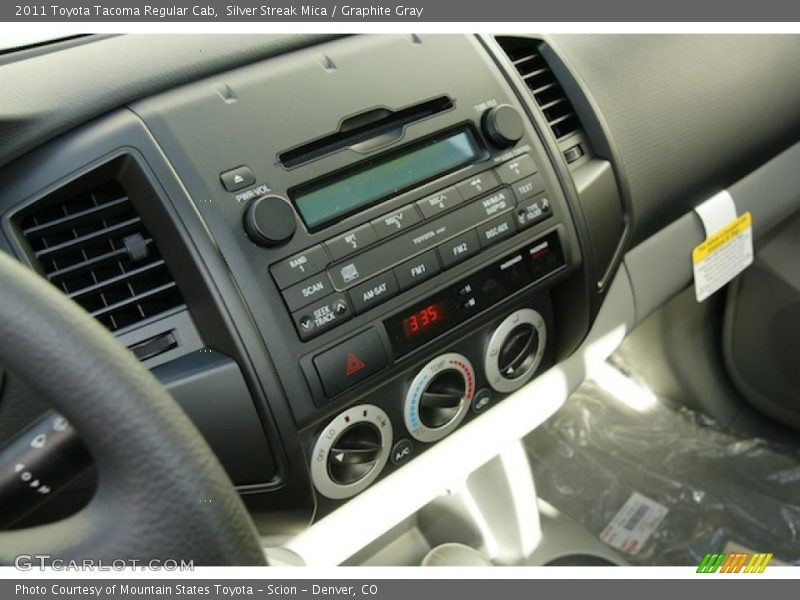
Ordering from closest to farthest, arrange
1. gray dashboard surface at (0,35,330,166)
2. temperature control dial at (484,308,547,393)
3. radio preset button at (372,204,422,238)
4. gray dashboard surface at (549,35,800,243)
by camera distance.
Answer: gray dashboard surface at (0,35,330,166) < radio preset button at (372,204,422,238) < temperature control dial at (484,308,547,393) < gray dashboard surface at (549,35,800,243)

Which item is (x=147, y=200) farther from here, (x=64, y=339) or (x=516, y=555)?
(x=516, y=555)

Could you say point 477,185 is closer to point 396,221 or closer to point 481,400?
point 396,221

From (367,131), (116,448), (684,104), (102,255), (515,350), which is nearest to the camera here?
(116,448)

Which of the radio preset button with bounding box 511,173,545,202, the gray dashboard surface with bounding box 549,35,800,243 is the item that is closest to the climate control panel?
the radio preset button with bounding box 511,173,545,202

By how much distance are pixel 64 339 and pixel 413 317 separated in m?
0.36

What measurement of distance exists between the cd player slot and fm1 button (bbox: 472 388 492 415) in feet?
0.88

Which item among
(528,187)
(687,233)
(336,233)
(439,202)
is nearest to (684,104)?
(687,233)

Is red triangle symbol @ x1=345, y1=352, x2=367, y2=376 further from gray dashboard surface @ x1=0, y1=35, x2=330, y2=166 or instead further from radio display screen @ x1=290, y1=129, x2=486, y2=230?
gray dashboard surface @ x1=0, y1=35, x2=330, y2=166

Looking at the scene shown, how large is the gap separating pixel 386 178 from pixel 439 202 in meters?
0.05

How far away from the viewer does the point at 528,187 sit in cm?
76

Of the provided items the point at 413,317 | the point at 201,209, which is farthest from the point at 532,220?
the point at 201,209

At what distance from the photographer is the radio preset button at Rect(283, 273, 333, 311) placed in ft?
2.03

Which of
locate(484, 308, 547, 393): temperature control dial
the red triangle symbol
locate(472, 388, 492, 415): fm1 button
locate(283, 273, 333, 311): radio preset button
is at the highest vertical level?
locate(283, 273, 333, 311): radio preset button

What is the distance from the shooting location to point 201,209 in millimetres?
599
